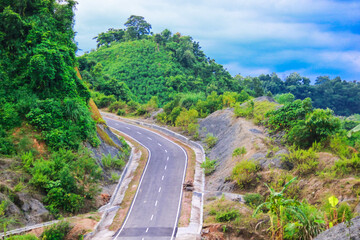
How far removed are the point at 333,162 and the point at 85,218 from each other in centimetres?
2104

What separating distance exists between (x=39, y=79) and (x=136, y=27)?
84330 millimetres

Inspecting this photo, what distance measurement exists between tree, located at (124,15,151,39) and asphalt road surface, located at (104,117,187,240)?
70.7m

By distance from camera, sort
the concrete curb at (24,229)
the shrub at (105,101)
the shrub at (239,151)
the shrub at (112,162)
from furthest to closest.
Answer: the shrub at (105,101)
the shrub at (239,151)
the shrub at (112,162)
the concrete curb at (24,229)

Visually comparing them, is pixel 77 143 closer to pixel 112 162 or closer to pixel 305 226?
pixel 112 162

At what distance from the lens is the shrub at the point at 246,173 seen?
88.2 feet

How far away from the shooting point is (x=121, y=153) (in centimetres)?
3734

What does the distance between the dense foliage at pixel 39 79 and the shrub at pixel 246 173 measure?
16.4 meters

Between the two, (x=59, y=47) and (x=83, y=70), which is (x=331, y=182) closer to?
(x=59, y=47)

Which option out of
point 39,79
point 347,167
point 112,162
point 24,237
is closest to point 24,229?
point 24,237

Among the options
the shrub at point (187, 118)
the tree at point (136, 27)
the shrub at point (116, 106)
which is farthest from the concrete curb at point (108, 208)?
the tree at point (136, 27)

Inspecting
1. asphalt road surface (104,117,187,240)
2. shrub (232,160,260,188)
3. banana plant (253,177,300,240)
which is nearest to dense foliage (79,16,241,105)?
asphalt road surface (104,117,187,240)

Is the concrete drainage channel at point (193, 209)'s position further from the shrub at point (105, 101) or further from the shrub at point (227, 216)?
the shrub at point (105, 101)

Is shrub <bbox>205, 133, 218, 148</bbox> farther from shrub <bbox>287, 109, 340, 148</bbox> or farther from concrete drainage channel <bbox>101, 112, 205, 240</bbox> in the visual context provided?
shrub <bbox>287, 109, 340, 148</bbox>

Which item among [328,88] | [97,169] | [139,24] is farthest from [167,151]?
[328,88]
